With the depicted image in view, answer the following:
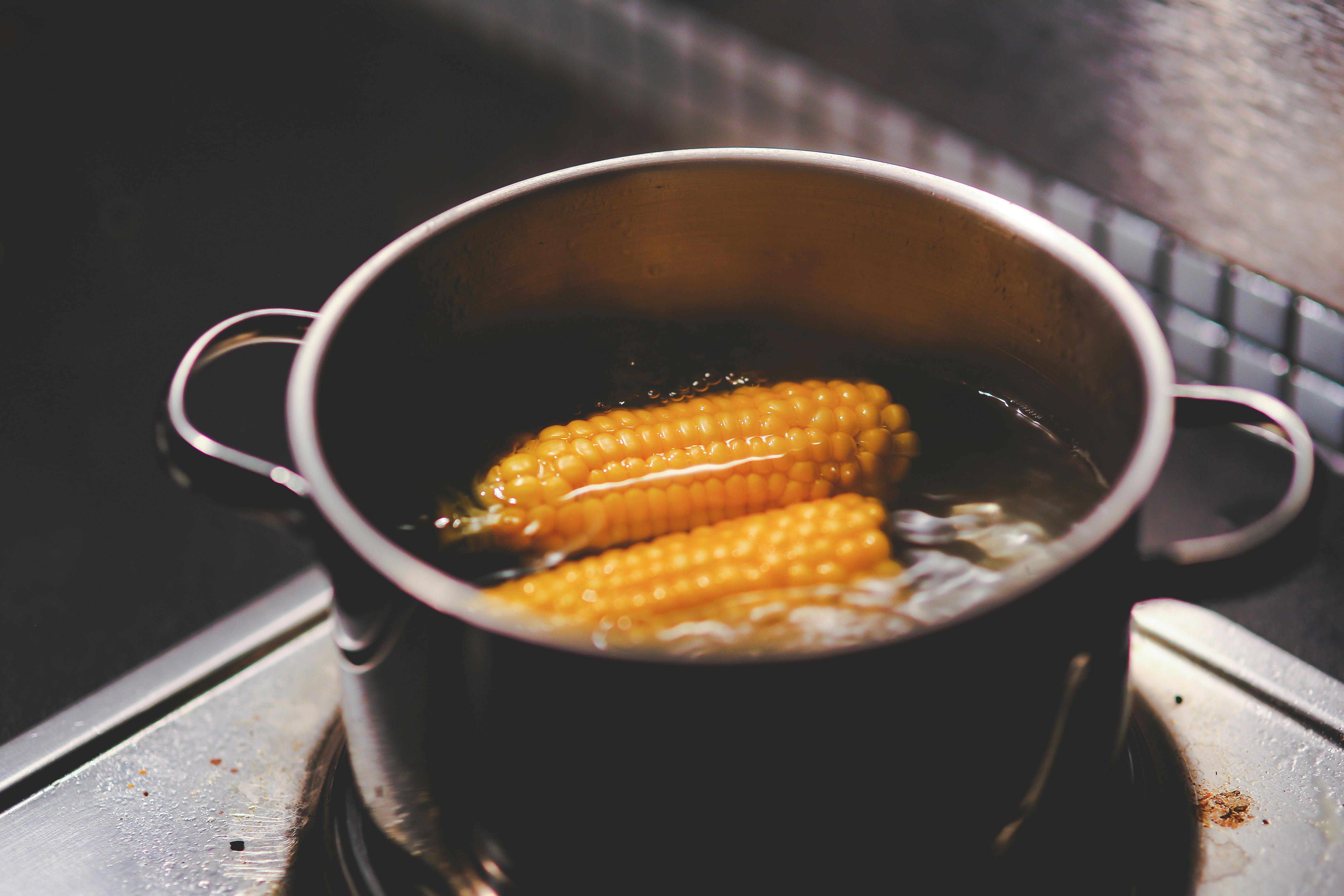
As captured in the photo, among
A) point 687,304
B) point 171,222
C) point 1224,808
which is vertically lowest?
point 171,222

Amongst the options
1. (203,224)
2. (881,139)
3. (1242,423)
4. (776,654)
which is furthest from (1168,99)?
(203,224)

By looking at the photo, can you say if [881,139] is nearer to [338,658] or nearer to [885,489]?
[885,489]

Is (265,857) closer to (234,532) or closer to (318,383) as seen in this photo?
(318,383)

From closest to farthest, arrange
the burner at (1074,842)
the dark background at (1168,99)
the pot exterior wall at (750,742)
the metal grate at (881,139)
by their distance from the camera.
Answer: the pot exterior wall at (750,742), the burner at (1074,842), the dark background at (1168,99), the metal grate at (881,139)

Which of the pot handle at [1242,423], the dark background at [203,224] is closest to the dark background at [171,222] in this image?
the dark background at [203,224]

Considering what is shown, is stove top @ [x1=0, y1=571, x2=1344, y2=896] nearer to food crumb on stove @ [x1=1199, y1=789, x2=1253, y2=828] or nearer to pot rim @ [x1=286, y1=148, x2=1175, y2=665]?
food crumb on stove @ [x1=1199, y1=789, x2=1253, y2=828]

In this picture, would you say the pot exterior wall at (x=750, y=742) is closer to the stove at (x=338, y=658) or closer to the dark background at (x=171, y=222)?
the stove at (x=338, y=658)
